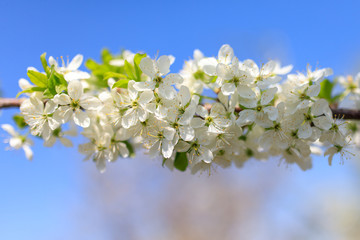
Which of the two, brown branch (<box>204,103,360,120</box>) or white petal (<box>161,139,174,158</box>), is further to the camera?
brown branch (<box>204,103,360,120</box>)

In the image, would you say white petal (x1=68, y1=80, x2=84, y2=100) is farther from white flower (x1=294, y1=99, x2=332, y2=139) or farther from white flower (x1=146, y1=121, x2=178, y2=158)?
white flower (x1=294, y1=99, x2=332, y2=139)

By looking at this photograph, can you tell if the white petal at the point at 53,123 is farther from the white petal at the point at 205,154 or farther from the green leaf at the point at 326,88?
the green leaf at the point at 326,88

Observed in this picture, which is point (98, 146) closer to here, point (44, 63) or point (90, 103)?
point (90, 103)

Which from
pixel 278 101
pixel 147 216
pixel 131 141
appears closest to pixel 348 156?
pixel 278 101

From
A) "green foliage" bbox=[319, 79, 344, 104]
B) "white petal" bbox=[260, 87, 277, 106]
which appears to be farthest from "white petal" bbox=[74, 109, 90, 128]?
"green foliage" bbox=[319, 79, 344, 104]

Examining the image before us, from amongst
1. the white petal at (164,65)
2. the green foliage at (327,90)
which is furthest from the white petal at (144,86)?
the green foliage at (327,90)

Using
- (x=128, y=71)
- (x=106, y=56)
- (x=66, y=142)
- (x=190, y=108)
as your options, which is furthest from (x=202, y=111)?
(x=106, y=56)

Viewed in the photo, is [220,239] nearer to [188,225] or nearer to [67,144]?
[188,225]
